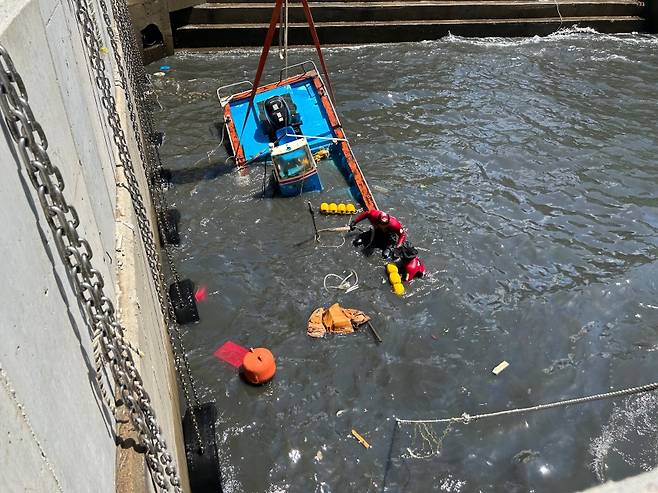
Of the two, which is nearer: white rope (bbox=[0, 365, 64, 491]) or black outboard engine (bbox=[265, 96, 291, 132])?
white rope (bbox=[0, 365, 64, 491])

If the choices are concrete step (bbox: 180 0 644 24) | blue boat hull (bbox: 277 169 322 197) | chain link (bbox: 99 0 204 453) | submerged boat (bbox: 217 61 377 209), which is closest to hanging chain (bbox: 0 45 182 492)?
chain link (bbox: 99 0 204 453)

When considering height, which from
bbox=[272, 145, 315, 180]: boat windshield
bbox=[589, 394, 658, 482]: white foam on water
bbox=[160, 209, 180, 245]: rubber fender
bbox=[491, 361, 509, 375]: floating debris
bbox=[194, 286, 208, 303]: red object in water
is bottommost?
bbox=[589, 394, 658, 482]: white foam on water

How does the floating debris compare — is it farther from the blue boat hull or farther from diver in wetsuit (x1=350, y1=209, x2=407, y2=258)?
the blue boat hull

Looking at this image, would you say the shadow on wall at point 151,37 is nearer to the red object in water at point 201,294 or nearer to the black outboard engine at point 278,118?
the black outboard engine at point 278,118

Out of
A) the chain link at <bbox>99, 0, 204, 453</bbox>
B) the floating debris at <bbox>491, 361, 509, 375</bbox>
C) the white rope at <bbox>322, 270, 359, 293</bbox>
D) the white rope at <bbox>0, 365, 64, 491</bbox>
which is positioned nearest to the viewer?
the white rope at <bbox>0, 365, 64, 491</bbox>

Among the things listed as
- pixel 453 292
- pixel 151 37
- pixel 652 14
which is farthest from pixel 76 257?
pixel 652 14

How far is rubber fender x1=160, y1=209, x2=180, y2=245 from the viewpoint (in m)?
9.50

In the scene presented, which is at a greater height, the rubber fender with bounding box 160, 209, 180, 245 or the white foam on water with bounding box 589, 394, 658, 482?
the rubber fender with bounding box 160, 209, 180, 245

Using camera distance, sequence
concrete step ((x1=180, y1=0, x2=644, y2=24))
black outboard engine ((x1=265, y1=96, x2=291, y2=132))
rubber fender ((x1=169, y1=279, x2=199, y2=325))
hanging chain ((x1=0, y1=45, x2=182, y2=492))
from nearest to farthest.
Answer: hanging chain ((x1=0, y1=45, x2=182, y2=492)) < rubber fender ((x1=169, y1=279, x2=199, y2=325)) < black outboard engine ((x1=265, y1=96, x2=291, y2=132)) < concrete step ((x1=180, y1=0, x2=644, y2=24))

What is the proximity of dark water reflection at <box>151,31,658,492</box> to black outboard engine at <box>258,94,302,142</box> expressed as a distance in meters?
1.03

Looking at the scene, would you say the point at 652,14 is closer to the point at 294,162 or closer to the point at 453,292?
the point at 294,162

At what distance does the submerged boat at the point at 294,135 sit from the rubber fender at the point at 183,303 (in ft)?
10.6

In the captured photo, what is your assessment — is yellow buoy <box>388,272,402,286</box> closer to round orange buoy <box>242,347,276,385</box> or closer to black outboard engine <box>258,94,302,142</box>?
round orange buoy <box>242,347,276,385</box>

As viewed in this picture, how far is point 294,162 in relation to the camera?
10281 millimetres
